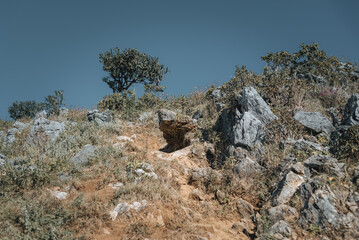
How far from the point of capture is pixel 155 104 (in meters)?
17.6

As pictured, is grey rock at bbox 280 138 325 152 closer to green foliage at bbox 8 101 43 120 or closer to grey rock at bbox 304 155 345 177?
grey rock at bbox 304 155 345 177

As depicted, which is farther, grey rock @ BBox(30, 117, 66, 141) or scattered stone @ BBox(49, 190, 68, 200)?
grey rock @ BBox(30, 117, 66, 141)

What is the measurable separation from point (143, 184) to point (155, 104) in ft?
34.8

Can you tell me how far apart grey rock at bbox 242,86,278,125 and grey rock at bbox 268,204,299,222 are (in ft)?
14.0

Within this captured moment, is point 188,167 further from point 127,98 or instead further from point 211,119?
point 127,98

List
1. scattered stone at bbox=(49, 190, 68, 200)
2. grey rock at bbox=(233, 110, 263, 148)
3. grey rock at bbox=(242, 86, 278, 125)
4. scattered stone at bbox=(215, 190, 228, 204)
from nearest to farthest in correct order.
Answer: scattered stone at bbox=(49, 190, 68, 200) < scattered stone at bbox=(215, 190, 228, 204) < grey rock at bbox=(233, 110, 263, 148) < grey rock at bbox=(242, 86, 278, 125)

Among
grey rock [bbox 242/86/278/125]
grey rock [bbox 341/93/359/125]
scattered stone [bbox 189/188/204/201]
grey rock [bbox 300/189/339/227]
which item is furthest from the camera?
grey rock [bbox 242/86/278/125]

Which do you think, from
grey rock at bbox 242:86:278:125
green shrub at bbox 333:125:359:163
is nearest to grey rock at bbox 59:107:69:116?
A: grey rock at bbox 242:86:278:125

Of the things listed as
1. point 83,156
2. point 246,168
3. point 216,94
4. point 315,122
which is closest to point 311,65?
point 216,94

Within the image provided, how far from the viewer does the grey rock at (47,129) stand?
1196 cm

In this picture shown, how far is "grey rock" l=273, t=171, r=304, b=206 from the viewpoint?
649 cm

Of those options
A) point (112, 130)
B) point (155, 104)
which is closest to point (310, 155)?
point (112, 130)

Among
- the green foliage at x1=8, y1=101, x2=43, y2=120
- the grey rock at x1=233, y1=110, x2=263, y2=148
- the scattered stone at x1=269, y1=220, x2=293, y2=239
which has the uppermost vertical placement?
the green foliage at x1=8, y1=101, x2=43, y2=120

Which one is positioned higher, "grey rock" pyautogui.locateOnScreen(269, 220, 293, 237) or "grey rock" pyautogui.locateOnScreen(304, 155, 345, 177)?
"grey rock" pyautogui.locateOnScreen(304, 155, 345, 177)
